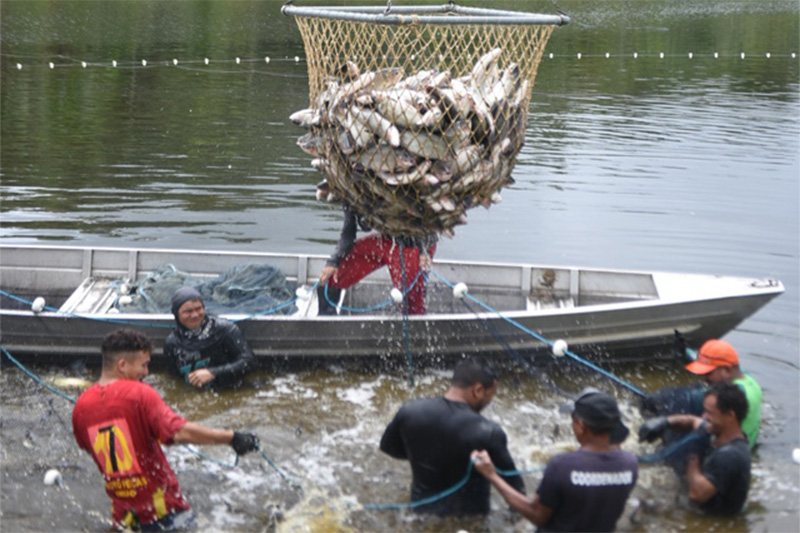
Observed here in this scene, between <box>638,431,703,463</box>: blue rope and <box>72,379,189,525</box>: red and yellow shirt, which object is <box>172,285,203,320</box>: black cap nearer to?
<box>72,379,189,525</box>: red and yellow shirt

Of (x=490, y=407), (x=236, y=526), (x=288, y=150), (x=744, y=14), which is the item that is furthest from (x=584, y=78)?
(x=236, y=526)

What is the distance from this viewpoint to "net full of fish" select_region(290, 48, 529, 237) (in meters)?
5.97

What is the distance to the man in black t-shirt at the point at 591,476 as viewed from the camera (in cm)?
471

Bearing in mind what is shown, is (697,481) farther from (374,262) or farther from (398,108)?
(374,262)

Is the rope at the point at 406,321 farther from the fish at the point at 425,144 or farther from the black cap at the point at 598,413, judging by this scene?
the black cap at the point at 598,413

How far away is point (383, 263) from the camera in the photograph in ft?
27.5

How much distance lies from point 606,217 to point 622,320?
5544mm

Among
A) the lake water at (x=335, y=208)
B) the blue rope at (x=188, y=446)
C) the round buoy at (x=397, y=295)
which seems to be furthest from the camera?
the round buoy at (x=397, y=295)

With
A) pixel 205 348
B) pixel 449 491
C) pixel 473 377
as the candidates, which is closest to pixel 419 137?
pixel 473 377

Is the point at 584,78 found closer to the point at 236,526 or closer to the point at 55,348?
the point at 55,348

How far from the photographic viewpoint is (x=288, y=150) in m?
16.7

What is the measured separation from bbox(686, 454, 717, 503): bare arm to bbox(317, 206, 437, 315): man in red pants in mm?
2797

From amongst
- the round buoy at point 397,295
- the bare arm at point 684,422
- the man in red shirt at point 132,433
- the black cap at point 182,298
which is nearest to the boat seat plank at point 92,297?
the black cap at point 182,298

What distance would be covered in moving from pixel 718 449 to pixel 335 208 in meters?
8.36
